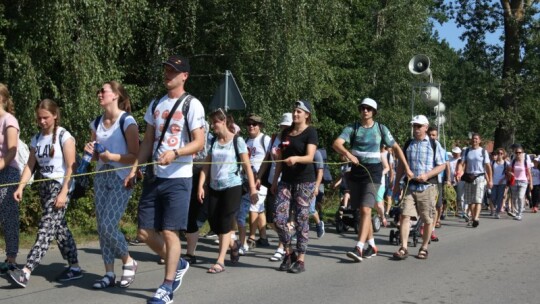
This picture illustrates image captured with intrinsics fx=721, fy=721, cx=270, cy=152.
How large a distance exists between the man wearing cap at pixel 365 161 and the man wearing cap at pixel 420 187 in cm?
58

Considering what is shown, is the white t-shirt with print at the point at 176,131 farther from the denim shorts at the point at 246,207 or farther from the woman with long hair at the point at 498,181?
the woman with long hair at the point at 498,181

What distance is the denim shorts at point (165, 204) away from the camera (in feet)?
20.0

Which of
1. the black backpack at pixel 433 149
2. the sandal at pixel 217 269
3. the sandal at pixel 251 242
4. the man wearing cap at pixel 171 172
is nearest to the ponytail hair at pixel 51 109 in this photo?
the man wearing cap at pixel 171 172

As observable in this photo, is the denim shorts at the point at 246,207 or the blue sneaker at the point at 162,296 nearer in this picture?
the blue sneaker at the point at 162,296

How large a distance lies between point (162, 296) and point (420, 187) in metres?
4.53

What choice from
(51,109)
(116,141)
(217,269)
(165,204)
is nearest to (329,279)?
(217,269)

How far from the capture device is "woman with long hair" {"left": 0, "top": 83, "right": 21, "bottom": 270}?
6938 millimetres

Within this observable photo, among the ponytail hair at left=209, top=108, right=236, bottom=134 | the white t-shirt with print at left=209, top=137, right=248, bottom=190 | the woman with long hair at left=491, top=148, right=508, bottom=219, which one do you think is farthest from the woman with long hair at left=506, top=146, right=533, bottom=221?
the white t-shirt with print at left=209, top=137, right=248, bottom=190

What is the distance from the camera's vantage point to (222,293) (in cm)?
685

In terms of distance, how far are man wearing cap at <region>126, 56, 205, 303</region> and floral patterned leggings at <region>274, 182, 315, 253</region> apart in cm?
207

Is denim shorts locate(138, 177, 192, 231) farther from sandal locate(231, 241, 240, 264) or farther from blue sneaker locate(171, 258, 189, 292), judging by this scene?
sandal locate(231, 241, 240, 264)

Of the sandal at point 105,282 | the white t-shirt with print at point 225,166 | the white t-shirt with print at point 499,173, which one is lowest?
the sandal at point 105,282

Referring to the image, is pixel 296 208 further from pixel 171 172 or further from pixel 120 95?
pixel 120 95

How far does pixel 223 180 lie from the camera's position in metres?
8.22
